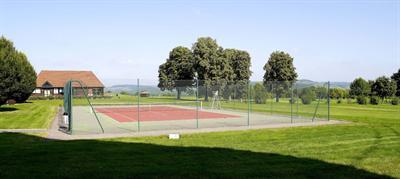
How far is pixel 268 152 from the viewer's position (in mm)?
11070

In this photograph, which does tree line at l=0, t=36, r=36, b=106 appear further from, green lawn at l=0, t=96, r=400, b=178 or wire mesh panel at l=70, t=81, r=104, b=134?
green lawn at l=0, t=96, r=400, b=178

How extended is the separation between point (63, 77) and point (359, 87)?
58.2 meters

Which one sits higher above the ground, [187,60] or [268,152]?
[187,60]

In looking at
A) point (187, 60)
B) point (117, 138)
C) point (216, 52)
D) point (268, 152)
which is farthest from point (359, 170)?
point (187, 60)

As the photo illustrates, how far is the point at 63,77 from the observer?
7700cm

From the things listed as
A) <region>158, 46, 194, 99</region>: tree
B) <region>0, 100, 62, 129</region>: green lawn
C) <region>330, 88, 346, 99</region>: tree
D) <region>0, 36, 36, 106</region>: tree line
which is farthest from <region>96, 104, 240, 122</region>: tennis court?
<region>330, 88, 346, 99</region>: tree

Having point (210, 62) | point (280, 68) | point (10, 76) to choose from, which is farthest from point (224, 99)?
point (280, 68)

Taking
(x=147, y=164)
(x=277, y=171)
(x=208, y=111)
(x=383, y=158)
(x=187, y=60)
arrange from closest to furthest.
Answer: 1. (x=277, y=171)
2. (x=147, y=164)
3. (x=383, y=158)
4. (x=208, y=111)
5. (x=187, y=60)

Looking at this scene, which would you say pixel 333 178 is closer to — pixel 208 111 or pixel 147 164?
pixel 147 164

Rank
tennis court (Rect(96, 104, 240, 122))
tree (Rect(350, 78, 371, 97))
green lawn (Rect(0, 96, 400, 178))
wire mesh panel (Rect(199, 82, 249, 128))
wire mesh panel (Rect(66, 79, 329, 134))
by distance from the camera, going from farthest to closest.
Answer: tree (Rect(350, 78, 371, 97))
wire mesh panel (Rect(199, 82, 249, 128))
tennis court (Rect(96, 104, 240, 122))
wire mesh panel (Rect(66, 79, 329, 134))
green lawn (Rect(0, 96, 400, 178))

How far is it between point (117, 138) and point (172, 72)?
56.0 m

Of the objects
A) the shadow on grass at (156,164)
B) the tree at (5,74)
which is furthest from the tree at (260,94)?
the tree at (5,74)

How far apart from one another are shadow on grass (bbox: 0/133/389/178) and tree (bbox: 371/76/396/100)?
204 ft

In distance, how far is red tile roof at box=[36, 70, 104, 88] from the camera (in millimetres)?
74000
